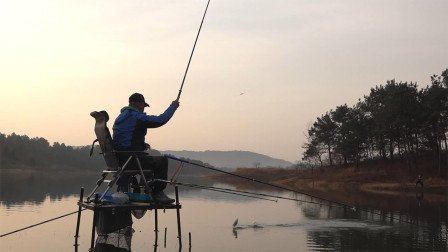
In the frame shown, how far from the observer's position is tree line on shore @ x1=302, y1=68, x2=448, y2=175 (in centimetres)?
6881

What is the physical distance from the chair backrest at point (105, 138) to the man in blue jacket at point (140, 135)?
0.19m

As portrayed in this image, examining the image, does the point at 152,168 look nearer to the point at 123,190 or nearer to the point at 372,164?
the point at 123,190

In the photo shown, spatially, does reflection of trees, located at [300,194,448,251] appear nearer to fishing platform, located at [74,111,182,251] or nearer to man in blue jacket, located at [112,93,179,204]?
man in blue jacket, located at [112,93,179,204]

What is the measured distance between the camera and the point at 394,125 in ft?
232

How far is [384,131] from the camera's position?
237ft

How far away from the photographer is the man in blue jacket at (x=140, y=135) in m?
11.4

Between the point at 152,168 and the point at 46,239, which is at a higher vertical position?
the point at 152,168

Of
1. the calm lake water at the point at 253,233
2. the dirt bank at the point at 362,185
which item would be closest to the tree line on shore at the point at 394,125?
the dirt bank at the point at 362,185

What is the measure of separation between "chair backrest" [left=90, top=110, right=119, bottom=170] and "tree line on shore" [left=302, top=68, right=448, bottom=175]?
61.9 m

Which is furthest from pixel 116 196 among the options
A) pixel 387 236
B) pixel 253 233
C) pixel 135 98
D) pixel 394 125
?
pixel 394 125

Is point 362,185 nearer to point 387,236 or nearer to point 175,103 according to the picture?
point 387,236

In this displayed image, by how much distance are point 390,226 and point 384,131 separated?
4972cm

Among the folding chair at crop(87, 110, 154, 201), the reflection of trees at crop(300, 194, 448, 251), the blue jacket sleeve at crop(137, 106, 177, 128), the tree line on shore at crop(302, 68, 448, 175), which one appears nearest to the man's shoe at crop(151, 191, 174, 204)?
the folding chair at crop(87, 110, 154, 201)

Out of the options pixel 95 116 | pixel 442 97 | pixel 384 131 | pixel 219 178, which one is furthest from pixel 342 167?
pixel 95 116
